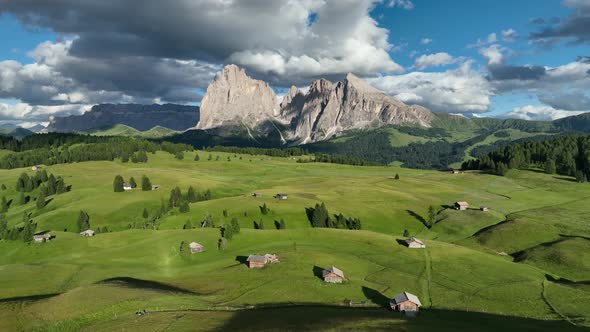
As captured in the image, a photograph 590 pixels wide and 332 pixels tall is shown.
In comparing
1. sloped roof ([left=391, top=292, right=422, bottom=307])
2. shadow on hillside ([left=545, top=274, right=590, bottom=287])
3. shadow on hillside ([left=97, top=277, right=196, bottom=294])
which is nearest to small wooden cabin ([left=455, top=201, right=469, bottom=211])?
shadow on hillside ([left=545, top=274, right=590, bottom=287])

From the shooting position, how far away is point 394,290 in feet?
246

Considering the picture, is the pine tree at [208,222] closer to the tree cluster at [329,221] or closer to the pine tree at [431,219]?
the tree cluster at [329,221]

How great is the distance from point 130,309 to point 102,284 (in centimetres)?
1657

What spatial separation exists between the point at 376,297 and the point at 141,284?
4397 centimetres

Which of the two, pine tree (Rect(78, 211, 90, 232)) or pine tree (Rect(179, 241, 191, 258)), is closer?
pine tree (Rect(179, 241, 191, 258))

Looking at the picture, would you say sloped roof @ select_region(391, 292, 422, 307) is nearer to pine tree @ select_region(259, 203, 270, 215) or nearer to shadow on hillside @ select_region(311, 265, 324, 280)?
shadow on hillside @ select_region(311, 265, 324, 280)

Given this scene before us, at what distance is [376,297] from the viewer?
2805 inches

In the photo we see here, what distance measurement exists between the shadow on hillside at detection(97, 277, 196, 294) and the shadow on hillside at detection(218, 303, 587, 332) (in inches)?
689

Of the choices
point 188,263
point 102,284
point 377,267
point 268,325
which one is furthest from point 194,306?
point 377,267

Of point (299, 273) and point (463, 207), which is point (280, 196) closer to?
point (463, 207)

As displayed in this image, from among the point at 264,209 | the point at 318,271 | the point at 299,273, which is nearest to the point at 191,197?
Result: the point at 264,209

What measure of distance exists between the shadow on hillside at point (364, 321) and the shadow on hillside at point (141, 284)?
17.5m

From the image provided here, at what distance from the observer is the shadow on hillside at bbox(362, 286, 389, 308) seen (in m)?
68.4

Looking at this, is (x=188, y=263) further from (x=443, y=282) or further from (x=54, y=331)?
(x=443, y=282)
